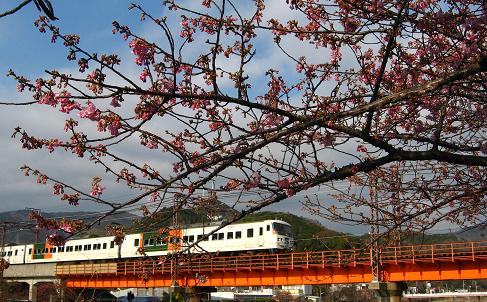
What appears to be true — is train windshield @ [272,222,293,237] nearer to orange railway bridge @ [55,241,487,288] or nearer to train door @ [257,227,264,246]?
train door @ [257,227,264,246]

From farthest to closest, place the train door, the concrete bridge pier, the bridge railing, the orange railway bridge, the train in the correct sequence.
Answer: the train door
the train
the concrete bridge pier
the orange railway bridge
the bridge railing

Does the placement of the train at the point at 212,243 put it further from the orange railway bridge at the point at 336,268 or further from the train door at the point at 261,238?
the orange railway bridge at the point at 336,268

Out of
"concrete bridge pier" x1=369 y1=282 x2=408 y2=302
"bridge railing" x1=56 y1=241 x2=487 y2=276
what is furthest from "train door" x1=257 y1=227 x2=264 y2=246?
"concrete bridge pier" x1=369 y1=282 x2=408 y2=302

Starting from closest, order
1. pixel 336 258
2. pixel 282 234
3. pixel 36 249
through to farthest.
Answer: pixel 336 258 < pixel 282 234 < pixel 36 249

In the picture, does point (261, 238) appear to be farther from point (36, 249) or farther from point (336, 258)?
point (36, 249)

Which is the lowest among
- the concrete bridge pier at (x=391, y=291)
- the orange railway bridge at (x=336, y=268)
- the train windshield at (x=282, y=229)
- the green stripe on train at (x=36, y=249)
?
the concrete bridge pier at (x=391, y=291)

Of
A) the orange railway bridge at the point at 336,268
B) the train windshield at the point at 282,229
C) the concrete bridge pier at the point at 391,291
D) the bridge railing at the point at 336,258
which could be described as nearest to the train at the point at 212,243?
the train windshield at the point at 282,229

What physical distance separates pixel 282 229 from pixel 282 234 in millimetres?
321

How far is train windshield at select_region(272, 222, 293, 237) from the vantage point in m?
32.8

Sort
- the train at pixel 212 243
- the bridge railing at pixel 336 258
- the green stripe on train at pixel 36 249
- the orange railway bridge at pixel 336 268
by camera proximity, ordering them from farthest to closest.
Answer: the green stripe on train at pixel 36 249, the train at pixel 212 243, the orange railway bridge at pixel 336 268, the bridge railing at pixel 336 258

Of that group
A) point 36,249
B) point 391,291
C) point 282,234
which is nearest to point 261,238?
point 282,234

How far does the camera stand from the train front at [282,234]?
32.7 metres

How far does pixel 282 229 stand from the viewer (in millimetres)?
33500

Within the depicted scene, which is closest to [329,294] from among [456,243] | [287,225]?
[287,225]
